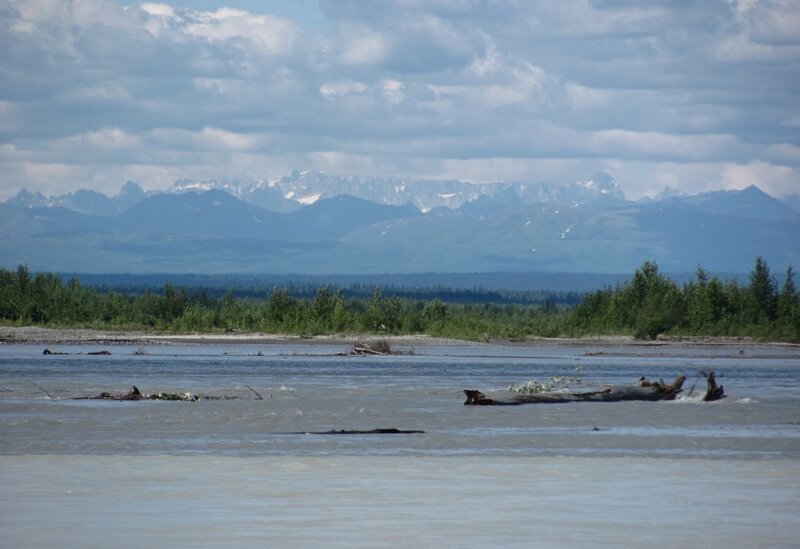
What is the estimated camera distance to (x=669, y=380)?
210ft

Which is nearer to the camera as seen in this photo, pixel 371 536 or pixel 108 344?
pixel 371 536

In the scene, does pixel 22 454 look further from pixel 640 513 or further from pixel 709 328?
pixel 709 328

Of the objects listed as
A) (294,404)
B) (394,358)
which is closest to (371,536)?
(294,404)

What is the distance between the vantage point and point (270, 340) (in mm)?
114312

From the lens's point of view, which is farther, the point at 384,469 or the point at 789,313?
the point at 789,313

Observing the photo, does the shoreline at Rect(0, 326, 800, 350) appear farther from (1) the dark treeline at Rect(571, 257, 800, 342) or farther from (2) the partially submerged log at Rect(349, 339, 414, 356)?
(2) the partially submerged log at Rect(349, 339, 414, 356)

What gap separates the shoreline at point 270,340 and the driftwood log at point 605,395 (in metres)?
62.7

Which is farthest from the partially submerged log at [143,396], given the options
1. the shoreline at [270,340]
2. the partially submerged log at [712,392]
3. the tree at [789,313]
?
the tree at [789,313]

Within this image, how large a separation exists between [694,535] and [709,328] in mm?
103226

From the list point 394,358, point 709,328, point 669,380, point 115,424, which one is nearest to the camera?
point 115,424

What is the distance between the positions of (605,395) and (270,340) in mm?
68835

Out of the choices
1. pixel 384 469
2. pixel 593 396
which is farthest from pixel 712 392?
pixel 384 469

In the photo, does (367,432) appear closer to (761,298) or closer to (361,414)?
(361,414)

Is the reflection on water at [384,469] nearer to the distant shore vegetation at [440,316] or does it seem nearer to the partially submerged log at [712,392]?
the partially submerged log at [712,392]
